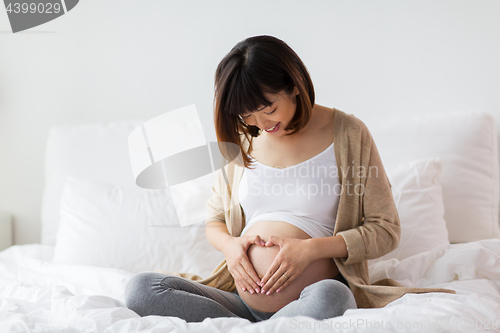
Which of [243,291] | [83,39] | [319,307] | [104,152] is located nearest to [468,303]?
[319,307]

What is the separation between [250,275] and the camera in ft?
3.07

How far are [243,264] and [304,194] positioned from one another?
226 mm

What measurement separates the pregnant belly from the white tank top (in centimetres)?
3

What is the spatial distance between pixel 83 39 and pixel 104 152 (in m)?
0.56

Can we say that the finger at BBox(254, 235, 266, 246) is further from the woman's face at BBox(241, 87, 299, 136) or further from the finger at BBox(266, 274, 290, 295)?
the woman's face at BBox(241, 87, 299, 136)

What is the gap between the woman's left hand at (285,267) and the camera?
0.90 meters

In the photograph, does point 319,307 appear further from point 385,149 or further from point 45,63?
point 45,63

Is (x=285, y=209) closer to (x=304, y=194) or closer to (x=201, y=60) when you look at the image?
(x=304, y=194)

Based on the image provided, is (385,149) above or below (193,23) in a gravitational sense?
below

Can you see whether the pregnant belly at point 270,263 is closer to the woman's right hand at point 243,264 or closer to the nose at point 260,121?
the woman's right hand at point 243,264

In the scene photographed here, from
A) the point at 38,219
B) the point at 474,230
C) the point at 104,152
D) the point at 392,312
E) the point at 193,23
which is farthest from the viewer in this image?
the point at 38,219

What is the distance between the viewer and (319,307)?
78cm

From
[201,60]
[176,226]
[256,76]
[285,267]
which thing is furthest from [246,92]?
[201,60]

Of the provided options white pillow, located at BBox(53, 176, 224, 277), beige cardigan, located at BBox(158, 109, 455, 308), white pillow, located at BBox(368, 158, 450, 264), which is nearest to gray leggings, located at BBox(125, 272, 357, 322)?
beige cardigan, located at BBox(158, 109, 455, 308)
